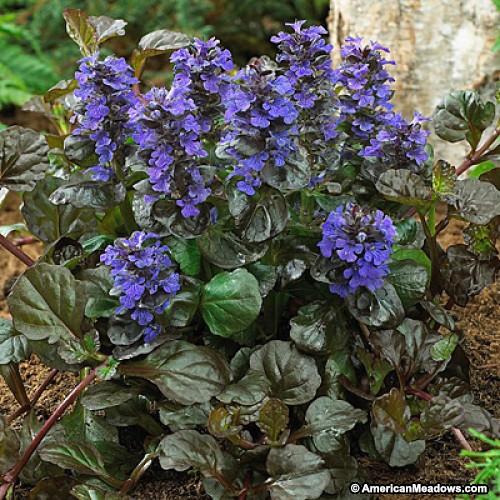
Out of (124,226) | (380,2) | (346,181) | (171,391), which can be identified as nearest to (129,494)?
(171,391)

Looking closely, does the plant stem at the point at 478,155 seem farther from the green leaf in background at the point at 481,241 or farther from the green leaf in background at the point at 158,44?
the green leaf in background at the point at 158,44

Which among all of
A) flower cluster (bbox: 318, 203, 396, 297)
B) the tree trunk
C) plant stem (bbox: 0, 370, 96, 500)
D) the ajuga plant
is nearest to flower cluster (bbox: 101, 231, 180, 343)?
the ajuga plant

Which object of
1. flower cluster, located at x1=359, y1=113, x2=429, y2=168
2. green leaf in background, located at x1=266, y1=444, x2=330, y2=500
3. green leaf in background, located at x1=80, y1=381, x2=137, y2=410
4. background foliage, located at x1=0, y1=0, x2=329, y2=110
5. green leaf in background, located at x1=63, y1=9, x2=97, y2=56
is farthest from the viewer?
background foliage, located at x1=0, y1=0, x2=329, y2=110

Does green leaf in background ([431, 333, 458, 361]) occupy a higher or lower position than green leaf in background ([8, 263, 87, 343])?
lower

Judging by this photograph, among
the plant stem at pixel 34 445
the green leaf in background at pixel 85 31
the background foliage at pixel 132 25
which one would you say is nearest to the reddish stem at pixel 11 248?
the plant stem at pixel 34 445

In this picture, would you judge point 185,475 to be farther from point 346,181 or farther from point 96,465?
point 346,181

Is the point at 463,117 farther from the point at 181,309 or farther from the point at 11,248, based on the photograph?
the point at 11,248

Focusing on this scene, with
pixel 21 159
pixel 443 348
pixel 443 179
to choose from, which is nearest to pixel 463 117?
pixel 443 179

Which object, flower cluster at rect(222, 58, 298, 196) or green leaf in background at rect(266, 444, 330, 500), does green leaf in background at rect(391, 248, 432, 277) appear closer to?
flower cluster at rect(222, 58, 298, 196)
